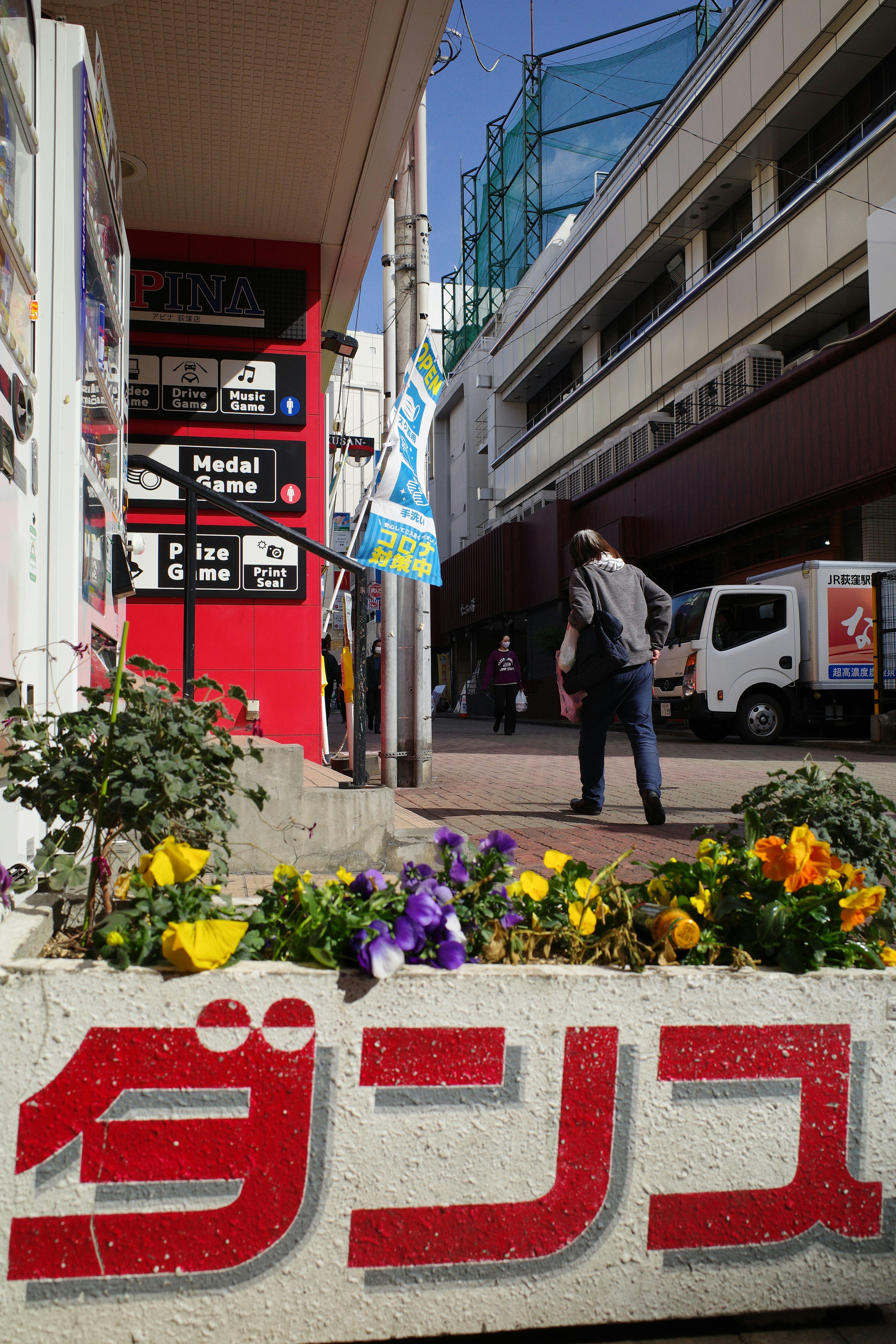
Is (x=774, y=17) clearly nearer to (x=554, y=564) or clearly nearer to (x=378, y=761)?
(x=554, y=564)

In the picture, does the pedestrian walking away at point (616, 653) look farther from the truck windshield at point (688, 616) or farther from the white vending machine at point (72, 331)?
the truck windshield at point (688, 616)

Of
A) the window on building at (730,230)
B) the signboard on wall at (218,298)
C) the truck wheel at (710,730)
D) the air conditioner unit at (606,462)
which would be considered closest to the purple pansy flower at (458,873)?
the signboard on wall at (218,298)

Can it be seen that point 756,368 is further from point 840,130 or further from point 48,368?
point 48,368

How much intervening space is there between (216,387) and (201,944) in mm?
5955

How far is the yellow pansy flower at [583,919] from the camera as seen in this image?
6.36 feet

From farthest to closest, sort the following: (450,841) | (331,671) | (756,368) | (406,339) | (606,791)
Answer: (331,671)
(756,368)
(606,791)
(406,339)
(450,841)

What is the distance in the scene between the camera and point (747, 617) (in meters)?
14.5

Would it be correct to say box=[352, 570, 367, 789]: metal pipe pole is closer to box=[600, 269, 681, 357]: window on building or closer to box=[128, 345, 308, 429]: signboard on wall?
box=[128, 345, 308, 429]: signboard on wall

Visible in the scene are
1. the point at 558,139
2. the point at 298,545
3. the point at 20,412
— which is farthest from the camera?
the point at 558,139

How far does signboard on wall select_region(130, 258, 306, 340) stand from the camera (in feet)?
22.5

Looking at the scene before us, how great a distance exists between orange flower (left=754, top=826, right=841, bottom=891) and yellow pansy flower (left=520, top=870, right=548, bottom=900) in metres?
0.45

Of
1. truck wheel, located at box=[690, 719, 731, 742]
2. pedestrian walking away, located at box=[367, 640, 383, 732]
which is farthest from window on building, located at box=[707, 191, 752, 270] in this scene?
pedestrian walking away, located at box=[367, 640, 383, 732]

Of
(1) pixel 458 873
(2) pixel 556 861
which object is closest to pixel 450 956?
(1) pixel 458 873

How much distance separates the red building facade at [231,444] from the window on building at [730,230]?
1693 cm
